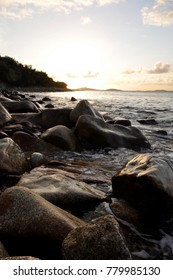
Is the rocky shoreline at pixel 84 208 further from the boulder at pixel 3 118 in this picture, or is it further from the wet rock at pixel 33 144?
the boulder at pixel 3 118

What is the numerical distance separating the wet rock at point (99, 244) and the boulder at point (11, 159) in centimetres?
238

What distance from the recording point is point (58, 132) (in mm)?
7105

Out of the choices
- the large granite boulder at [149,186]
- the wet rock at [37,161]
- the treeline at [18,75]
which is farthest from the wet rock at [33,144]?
the treeline at [18,75]

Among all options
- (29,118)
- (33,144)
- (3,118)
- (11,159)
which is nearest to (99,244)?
(11,159)

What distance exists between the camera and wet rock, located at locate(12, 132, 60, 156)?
22.2 feet

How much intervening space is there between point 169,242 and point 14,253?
58.1 inches

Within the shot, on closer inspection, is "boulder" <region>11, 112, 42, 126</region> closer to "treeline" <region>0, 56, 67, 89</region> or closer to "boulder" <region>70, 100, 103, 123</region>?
"boulder" <region>70, 100, 103, 123</region>

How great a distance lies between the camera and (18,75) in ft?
267

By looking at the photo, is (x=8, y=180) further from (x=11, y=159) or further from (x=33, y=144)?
(x=33, y=144)

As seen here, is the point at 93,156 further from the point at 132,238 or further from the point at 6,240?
the point at 6,240

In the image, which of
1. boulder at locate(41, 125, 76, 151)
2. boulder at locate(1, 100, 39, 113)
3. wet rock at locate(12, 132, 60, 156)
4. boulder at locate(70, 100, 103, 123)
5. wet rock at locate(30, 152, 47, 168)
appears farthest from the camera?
boulder at locate(1, 100, 39, 113)

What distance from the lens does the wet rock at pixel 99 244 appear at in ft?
8.13

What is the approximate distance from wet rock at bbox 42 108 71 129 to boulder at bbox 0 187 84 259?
6.05 metres

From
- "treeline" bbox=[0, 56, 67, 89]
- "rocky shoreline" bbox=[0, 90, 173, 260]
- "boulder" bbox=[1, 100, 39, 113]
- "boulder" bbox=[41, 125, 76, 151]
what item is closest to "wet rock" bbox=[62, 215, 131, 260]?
"rocky shoreline" bbox=[0, 90, 173, 260]
